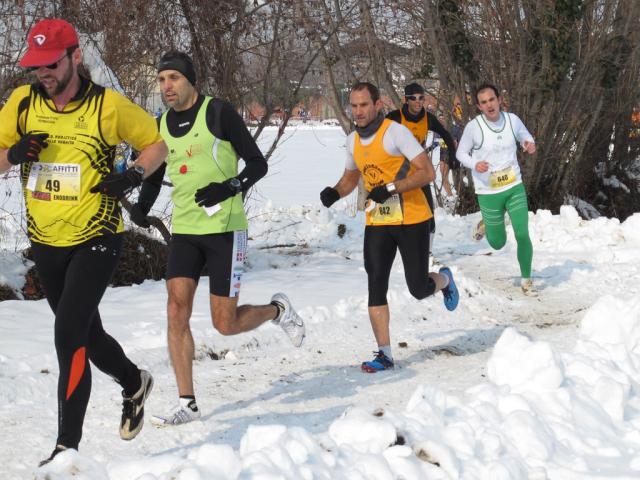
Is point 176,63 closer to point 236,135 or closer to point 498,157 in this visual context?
point 236,135

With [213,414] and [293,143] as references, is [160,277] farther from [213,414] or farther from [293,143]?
[293,143]

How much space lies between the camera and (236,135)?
512 cm

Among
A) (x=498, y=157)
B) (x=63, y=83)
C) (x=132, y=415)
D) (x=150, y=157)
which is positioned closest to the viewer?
(x=63, y=83)

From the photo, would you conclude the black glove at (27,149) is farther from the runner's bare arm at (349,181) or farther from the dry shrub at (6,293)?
the dry shrub at (6,293)

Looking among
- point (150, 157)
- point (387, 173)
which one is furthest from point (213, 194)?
point (387, 173)

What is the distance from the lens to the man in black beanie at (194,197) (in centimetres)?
509

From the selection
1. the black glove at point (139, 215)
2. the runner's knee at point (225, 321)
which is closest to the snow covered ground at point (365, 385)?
the runner's knee at point (225, 321)

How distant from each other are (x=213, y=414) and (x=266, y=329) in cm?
198

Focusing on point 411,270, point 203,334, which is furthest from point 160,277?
point 411,270

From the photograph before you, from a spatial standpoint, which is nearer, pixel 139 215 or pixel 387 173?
pixel 139 215

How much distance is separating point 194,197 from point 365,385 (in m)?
1.62

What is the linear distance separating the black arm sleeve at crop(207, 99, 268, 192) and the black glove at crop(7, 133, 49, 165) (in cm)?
122

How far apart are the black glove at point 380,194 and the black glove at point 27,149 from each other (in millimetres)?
2567

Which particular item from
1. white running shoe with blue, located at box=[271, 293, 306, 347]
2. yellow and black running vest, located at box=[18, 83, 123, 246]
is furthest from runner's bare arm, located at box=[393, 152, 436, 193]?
yellow and black running vest, located at box=[18, 83, 123, 246]
